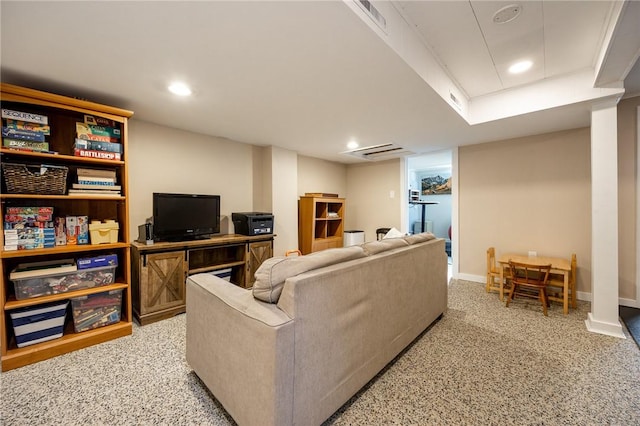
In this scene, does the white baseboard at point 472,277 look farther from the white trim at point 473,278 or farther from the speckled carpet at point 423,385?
the speckled carpet at point 423,385

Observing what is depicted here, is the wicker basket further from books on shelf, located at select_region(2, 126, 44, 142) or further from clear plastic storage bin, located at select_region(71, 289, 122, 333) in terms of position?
clear plastic storage bin, located at select_region(71, 289, 122, 333)

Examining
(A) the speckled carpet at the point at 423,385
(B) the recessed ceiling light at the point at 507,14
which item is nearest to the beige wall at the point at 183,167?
(A) the speckled carpet at the point at 423,385

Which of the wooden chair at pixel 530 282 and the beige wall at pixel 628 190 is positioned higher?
the beige wall at pixel 628 190

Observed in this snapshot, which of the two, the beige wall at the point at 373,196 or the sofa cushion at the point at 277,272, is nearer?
the sofa cushion at the point at 277,272

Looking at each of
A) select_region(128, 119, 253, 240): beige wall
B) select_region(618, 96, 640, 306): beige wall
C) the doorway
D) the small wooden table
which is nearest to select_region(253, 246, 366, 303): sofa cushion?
select_region(128, 119, 253, 240): beige wall

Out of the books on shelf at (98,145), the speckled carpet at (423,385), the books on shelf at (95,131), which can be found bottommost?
the speckled carpet at (423,385)

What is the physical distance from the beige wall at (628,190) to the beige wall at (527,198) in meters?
0.31

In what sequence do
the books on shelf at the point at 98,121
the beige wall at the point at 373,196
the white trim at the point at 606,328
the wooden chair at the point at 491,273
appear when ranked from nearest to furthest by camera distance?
the books on shelf at the point at 98,121, the white trim at the point at 606,328, the wooden chair at the point at 491,273, the beige wall at the point at 373,196

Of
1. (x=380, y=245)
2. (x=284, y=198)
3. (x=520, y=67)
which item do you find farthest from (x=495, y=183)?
(x=284, y=198)

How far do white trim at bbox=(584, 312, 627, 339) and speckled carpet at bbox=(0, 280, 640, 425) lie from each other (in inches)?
4.0

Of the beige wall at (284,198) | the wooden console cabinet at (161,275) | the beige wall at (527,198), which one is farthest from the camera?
the beige wall at (284,198)

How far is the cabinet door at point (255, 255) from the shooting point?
138 inches

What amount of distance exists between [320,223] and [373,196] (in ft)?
4.46

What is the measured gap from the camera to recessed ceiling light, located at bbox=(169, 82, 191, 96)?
7.18 ft
